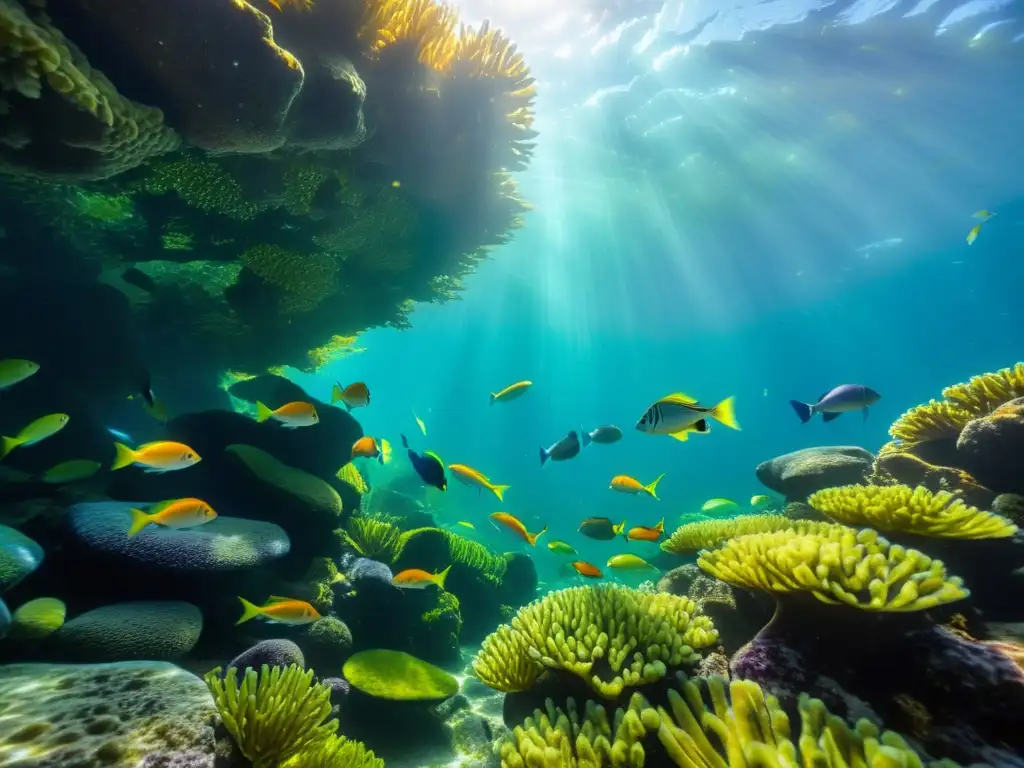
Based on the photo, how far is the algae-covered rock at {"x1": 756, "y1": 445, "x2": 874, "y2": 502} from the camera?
19.2 feet

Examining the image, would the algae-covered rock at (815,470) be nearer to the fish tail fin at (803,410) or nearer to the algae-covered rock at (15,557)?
the fish tail fin at (803,410)

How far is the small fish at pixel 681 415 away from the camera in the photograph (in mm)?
3461

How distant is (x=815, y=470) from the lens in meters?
5.98

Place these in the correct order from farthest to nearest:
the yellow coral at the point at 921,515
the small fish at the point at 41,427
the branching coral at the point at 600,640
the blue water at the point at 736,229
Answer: the blue water at the point at 736,229 < the small fish at the point at 41,427 < the yellow coral at the point at 921,515 < the branching coral at the point at 600,640

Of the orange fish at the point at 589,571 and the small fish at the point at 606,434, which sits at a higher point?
the small fish at the point at 606,434

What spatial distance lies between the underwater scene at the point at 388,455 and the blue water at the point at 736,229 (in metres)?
0.26

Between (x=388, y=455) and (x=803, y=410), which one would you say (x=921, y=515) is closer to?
(x=803, y=410)

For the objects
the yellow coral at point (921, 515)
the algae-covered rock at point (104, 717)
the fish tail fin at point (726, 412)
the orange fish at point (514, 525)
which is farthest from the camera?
the orange fish at point (514, 525)

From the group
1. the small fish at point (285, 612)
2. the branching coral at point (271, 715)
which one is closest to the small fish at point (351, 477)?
the small fish at point (285, 612)

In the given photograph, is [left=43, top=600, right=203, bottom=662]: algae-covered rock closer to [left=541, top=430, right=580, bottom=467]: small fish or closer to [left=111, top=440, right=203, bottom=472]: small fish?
[left=111, top=440, right=203, bottom=472]: small fish

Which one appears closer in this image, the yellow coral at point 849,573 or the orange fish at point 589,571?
the yellow coral at point 849,573

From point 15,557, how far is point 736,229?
105ft

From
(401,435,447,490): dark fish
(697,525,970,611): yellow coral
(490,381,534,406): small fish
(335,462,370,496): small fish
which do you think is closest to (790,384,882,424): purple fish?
(697,525,970,611): yellow coral

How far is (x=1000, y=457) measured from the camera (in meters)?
3.92
